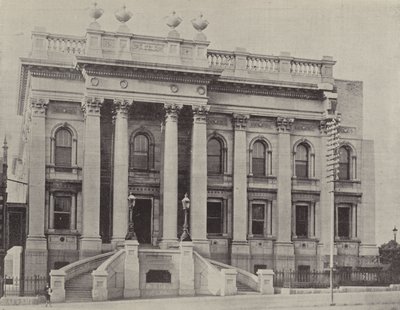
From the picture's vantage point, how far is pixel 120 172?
119 feet

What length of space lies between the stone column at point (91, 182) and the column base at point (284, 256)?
860 centimetres

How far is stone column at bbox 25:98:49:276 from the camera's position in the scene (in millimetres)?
35594

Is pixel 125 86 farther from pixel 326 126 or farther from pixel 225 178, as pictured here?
pixel 326 126

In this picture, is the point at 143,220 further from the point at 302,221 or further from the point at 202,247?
the point at 302,221

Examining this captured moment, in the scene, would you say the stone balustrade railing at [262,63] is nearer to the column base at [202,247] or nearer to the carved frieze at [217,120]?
the carved frieze at [217,120]

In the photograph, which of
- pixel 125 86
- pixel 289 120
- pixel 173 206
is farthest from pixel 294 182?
pixel 125 86

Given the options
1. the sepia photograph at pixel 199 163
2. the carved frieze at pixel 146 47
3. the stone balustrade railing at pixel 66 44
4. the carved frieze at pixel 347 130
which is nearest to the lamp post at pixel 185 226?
the sepia photograph at pixel 199 163

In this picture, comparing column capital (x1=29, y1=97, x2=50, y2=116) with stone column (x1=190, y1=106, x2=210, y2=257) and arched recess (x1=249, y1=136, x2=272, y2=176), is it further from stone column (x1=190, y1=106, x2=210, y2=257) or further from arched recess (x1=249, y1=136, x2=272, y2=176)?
arched recess (x1=249, y1=136, x2=272, y2=176)

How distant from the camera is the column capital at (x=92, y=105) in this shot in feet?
118

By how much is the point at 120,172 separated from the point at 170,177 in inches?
87.6

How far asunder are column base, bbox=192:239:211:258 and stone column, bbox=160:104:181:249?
0.97 meters

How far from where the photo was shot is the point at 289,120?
132 ft

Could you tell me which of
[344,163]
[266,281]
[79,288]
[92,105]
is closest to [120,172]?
[92,105]

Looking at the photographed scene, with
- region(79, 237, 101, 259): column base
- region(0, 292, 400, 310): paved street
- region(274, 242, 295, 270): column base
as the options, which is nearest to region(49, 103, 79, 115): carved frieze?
region(79, 237, 101, 259): column base
